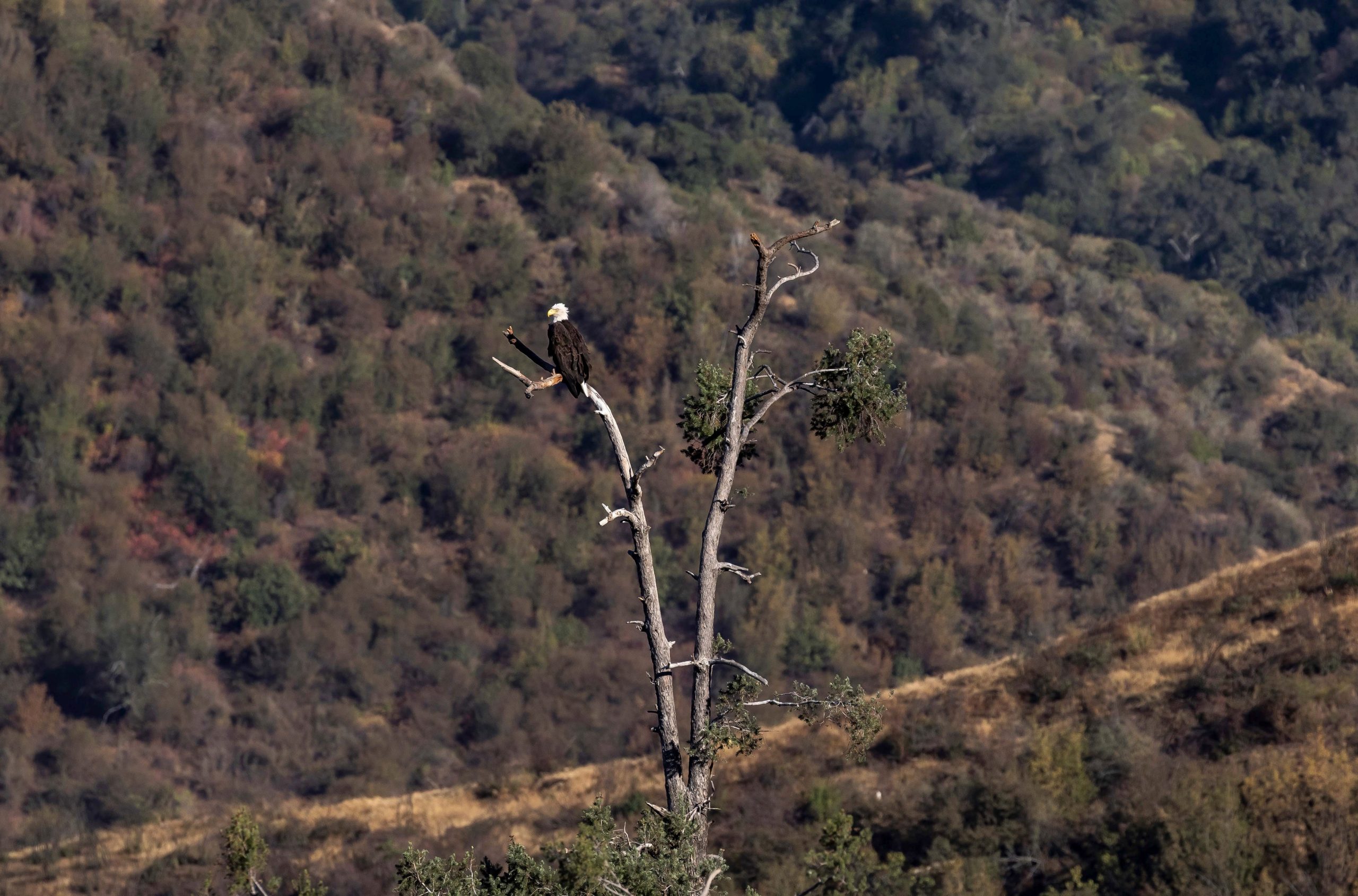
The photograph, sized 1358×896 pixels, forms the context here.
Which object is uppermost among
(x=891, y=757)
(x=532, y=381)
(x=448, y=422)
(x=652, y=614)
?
(x=532, y=381)

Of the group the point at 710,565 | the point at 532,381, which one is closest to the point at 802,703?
the point at 710,565

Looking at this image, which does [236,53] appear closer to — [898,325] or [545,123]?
[545,123]

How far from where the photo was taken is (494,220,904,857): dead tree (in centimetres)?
1099

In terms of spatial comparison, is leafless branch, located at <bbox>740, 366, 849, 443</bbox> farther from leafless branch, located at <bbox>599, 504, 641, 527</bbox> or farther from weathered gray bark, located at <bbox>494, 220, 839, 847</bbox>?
leafless branch, located at <bbox>599, 504, 641, 527</bbox>

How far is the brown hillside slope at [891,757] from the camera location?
24.6 meters

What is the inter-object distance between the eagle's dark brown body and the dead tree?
291mm

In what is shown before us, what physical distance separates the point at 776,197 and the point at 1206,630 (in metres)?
51.9

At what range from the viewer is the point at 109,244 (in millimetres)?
58938

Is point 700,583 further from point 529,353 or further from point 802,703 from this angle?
point 529,353

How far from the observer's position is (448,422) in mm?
60094

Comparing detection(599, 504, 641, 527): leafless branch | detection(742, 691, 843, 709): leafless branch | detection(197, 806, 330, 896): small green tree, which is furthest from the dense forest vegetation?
detection(599, 504, 641, 527): leafless branch

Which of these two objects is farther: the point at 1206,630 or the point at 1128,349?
the point at 1128,349

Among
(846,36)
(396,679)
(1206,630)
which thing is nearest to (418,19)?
(846,36)

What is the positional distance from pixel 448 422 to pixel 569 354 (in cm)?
4839
